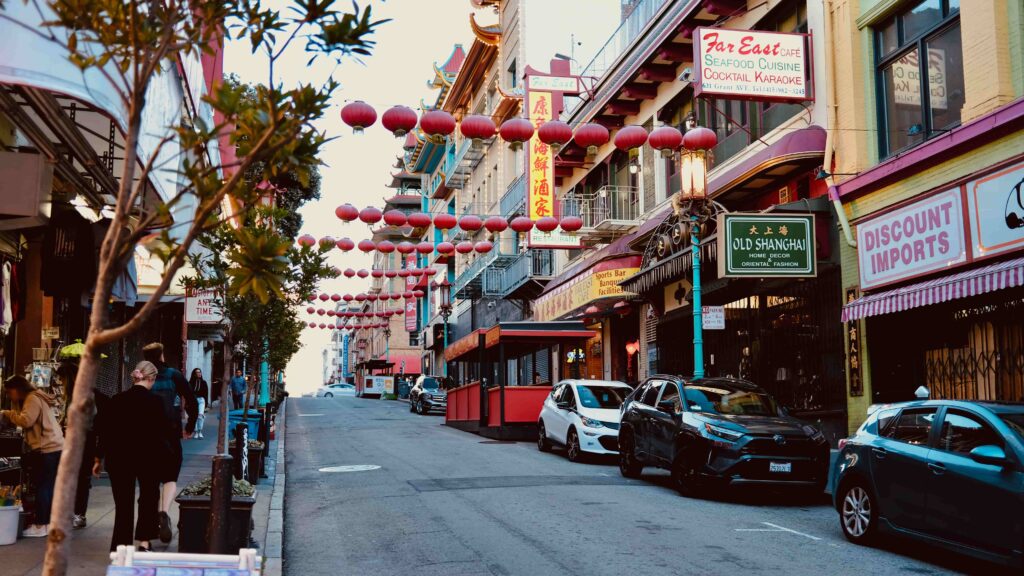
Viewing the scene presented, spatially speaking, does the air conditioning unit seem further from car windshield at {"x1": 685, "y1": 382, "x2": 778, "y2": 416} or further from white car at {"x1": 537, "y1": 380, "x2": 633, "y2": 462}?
white car at {"x1": 537, "y1": 380, "x2": 633, "y2": 462}

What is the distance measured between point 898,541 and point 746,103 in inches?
533

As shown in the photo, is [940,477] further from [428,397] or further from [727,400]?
[428,397]

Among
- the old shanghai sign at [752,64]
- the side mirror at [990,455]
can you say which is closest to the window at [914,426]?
the side mirror at [990,455]

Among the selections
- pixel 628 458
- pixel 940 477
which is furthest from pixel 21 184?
pixel 628 458

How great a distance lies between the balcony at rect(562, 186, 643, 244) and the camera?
90.7 ft

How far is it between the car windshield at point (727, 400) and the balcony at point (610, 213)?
517 inches

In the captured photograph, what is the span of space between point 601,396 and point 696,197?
172 inches

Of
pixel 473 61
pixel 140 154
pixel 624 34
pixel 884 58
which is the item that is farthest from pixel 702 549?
pixel 473 61

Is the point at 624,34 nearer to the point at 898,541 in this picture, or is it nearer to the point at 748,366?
the point at 748,366

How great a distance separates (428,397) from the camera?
131 feet

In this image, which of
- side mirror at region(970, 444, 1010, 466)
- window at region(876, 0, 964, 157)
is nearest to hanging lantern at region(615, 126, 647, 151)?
window at region(876, 0, 964, 157)

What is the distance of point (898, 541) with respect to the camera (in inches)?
382

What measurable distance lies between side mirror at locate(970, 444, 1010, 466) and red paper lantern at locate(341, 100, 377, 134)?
35.9ft

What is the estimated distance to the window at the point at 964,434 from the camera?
8.20 metres
